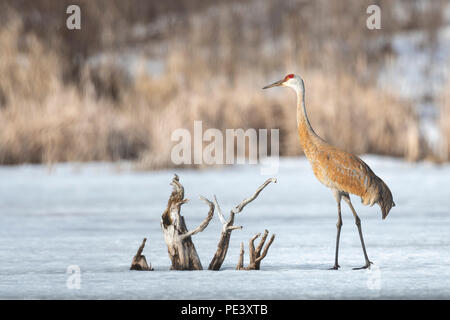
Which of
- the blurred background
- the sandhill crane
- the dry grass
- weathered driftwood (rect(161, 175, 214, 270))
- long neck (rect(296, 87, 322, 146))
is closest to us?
weathered driftwood (rect(161, 175, 214, 270))

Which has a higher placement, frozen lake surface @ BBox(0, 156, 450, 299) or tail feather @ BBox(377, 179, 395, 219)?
tail feather @ BBox(377, 179, 395, 219)

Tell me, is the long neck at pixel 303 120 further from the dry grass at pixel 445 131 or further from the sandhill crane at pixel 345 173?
the dry grass at pixel 445 131

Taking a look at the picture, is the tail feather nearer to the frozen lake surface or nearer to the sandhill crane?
the sandhill crane

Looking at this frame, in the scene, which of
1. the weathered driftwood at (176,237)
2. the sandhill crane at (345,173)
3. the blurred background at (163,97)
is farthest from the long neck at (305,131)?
the blurred background at (163,97)

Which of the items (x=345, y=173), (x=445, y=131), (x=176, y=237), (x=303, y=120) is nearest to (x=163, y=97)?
(x=445, y=131)

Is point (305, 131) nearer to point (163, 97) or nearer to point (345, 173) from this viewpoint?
point (345, 173)

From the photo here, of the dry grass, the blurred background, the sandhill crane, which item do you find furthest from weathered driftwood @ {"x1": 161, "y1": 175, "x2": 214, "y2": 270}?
the dry grass

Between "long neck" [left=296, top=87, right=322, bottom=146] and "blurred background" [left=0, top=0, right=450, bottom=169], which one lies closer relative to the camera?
"long neck" [left=296, top=87, right=322, bottom=146]

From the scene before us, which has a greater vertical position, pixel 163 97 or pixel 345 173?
pixel 163 97

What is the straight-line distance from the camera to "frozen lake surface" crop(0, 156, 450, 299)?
3963 millimetres

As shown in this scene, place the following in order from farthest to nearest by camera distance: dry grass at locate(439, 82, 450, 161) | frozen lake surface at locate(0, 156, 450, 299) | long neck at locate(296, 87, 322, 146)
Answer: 1. dry grass at locate(439, 82, 450, 161)
2. long neck at locate(296, 87, 322, 146)
3. frozen lake surface at locate(0, 156, 450, 299)

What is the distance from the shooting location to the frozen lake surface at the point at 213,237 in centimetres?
396

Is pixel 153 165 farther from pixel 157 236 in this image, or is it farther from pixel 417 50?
pixel 417 50

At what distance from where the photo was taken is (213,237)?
578 centimetres
